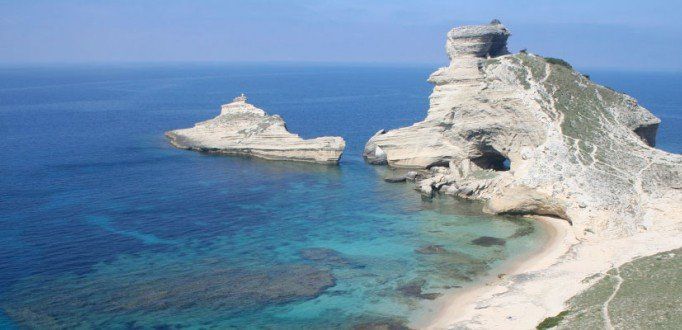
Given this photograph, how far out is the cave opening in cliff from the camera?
64750 millimetres

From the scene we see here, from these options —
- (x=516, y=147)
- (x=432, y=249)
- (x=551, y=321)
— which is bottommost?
(x=432, y=249)

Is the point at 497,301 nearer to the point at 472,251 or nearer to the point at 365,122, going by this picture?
the point at 472,251

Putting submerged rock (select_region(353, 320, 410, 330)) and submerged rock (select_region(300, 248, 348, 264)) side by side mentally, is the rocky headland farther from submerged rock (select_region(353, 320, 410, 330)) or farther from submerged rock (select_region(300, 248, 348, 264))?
submerged rock (select_region(300, 248, 348, 264))

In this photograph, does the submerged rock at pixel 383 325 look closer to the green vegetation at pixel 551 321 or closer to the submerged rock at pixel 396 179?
the green vegetation at pixel 551 321

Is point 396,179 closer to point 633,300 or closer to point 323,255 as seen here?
point 323,255

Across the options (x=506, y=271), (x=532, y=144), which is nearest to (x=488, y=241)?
(x=506, y=271)

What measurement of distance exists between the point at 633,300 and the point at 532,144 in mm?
27705

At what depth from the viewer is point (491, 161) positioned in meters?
66.7

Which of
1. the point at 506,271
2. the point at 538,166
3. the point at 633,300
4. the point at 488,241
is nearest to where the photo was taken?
the point at 633,300

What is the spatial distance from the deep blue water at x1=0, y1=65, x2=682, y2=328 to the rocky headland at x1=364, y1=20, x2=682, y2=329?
240 cm

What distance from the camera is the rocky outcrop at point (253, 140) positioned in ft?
242

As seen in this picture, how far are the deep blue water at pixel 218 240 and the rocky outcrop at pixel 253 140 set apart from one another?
1.97 meters

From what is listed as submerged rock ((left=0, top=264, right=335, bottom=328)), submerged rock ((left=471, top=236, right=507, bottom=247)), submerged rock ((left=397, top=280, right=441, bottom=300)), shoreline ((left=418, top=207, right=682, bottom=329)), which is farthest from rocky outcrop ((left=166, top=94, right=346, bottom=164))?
submerged rock ((left=397, top=280, right=441, bottom=300))

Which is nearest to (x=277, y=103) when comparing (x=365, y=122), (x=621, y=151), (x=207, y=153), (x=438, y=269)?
(x=365, y=122)
